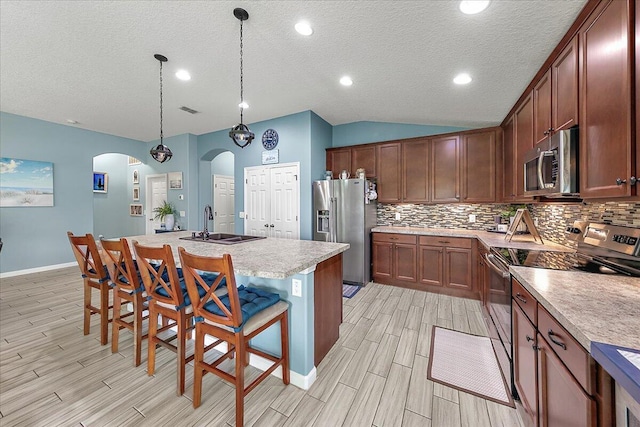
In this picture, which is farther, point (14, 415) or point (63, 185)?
point (63, 185)

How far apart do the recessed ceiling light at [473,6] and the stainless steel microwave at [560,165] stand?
98 centimetres

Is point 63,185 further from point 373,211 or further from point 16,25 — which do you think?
point 373,211

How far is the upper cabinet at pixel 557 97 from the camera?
5.47 ft

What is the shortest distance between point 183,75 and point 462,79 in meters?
3.27

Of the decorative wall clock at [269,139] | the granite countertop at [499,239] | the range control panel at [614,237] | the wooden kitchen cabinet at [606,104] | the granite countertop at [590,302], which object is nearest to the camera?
the granite countertop at [590,302]

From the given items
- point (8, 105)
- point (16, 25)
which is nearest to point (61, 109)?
point (8, 105)

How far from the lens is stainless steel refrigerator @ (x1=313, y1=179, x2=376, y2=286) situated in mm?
4016

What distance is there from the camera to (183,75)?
10.3ft

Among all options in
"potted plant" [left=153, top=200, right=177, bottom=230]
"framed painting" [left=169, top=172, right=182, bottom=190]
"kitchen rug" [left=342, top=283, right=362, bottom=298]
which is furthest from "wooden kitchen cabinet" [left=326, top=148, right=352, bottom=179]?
"potted plant" [left=153, top=200, right=177, bottom=230]

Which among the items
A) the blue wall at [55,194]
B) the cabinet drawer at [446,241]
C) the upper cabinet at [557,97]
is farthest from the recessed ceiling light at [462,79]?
the blue wall at [55,194]

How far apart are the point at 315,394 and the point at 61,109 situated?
5.97 meters

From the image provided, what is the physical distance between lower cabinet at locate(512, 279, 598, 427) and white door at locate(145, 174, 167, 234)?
7.30 meters

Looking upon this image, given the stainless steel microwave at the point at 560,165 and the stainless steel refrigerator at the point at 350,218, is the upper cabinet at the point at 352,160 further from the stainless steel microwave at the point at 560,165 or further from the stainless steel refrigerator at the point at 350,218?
the stainless steel microwave at the point at 560,165

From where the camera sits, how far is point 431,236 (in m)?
3.67
